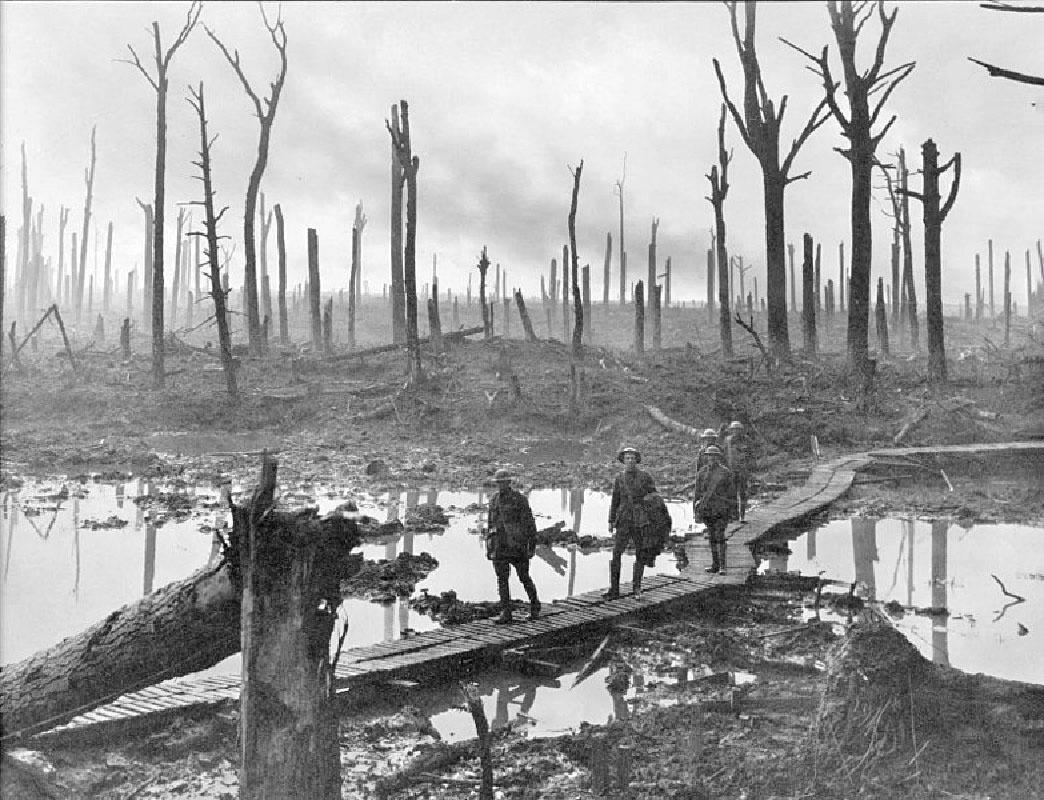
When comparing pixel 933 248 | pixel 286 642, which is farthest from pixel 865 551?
pixel 933 248

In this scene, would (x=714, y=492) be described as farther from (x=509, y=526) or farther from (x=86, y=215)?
(x=86, y=215)

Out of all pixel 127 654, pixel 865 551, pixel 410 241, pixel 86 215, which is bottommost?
pixel 865 551

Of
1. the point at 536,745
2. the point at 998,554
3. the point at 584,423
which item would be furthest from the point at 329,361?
the point at 536,745

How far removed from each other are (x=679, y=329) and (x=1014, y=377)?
35.7 meters

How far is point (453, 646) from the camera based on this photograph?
7.77 m

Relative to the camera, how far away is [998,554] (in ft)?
38.9

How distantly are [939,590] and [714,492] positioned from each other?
280 centimetres

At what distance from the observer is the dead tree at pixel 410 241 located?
24344mm

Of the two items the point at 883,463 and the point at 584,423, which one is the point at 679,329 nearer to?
the point at 584,423

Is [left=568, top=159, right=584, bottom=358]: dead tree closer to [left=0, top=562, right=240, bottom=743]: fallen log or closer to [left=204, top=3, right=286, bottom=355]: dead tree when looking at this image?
[left=204, top=3, right=286, bottom=355]: dead tree

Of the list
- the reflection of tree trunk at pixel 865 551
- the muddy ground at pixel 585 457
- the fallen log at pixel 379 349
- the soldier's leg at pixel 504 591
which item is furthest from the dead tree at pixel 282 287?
the soldier's leg at pixel 504 591

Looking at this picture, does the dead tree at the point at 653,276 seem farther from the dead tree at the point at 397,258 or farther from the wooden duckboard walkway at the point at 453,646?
the wooden duckboard walkway at the point at 453,646

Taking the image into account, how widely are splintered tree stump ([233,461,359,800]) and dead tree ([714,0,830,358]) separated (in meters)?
21.7

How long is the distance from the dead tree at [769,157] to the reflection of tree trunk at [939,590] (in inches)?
459
